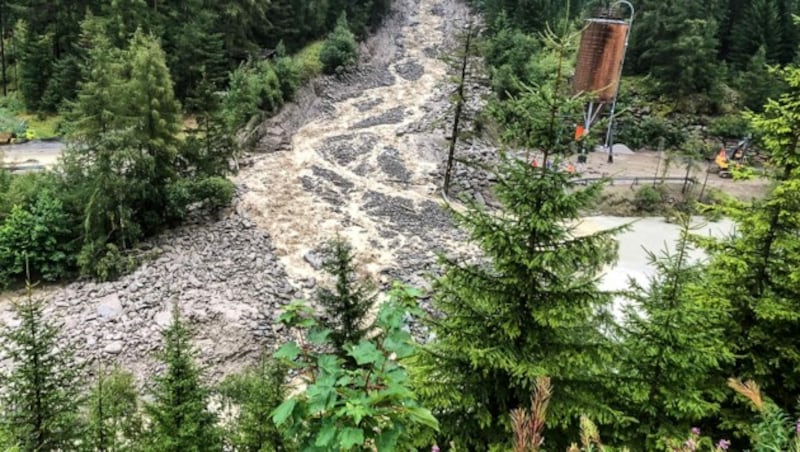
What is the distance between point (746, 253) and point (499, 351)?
3836mm

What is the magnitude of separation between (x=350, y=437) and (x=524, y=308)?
345cm

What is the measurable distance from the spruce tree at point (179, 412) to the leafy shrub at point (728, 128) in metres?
36.9

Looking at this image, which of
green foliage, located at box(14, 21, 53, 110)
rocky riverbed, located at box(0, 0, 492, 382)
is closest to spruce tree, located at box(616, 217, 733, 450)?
rocky riverbed, located at box(0, 0, 492, 382)

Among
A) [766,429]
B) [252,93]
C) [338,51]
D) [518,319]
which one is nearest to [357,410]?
[766,429]

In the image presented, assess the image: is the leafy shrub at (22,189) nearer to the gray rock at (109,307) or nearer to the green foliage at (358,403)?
the gray rock at (109,307)

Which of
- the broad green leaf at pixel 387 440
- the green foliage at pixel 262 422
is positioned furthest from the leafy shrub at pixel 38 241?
the broad green leaf at pixel 387 440

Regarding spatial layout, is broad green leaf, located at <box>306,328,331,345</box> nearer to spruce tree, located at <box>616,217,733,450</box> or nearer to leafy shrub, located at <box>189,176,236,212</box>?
spruce tree, located at <box>616,217,733,450</box>

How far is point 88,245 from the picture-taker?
18734 millimetres

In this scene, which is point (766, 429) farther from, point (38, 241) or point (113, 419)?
point (38, 241)

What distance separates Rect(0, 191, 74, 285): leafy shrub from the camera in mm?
18484

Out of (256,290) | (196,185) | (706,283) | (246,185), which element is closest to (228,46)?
(246,185)

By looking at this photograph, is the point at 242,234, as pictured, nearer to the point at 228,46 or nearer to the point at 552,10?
the point at 228,46

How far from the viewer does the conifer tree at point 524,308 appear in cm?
543

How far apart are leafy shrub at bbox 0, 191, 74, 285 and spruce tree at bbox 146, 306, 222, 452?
13931 millimetres
